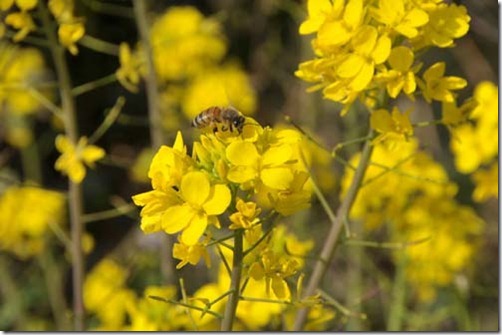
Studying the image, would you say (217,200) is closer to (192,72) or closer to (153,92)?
(153,92)

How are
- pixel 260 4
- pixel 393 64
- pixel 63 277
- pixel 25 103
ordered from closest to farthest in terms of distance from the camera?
pixel 393 64, pixel 25 103, pixel 63 277, pixel 260 4

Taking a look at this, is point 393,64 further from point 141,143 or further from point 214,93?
point 141,143

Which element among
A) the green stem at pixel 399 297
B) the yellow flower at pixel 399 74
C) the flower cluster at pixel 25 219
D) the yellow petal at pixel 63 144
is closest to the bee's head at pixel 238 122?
the yellow flower at pixel 399 74

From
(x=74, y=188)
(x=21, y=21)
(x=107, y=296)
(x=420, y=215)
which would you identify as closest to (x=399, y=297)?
(x=420, y=215)

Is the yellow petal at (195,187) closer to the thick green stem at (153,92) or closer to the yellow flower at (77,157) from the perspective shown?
the yellow flower at (77,157)

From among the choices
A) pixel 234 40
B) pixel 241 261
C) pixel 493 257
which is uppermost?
pixel 234 40

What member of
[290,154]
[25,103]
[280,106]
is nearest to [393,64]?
[290,154]
